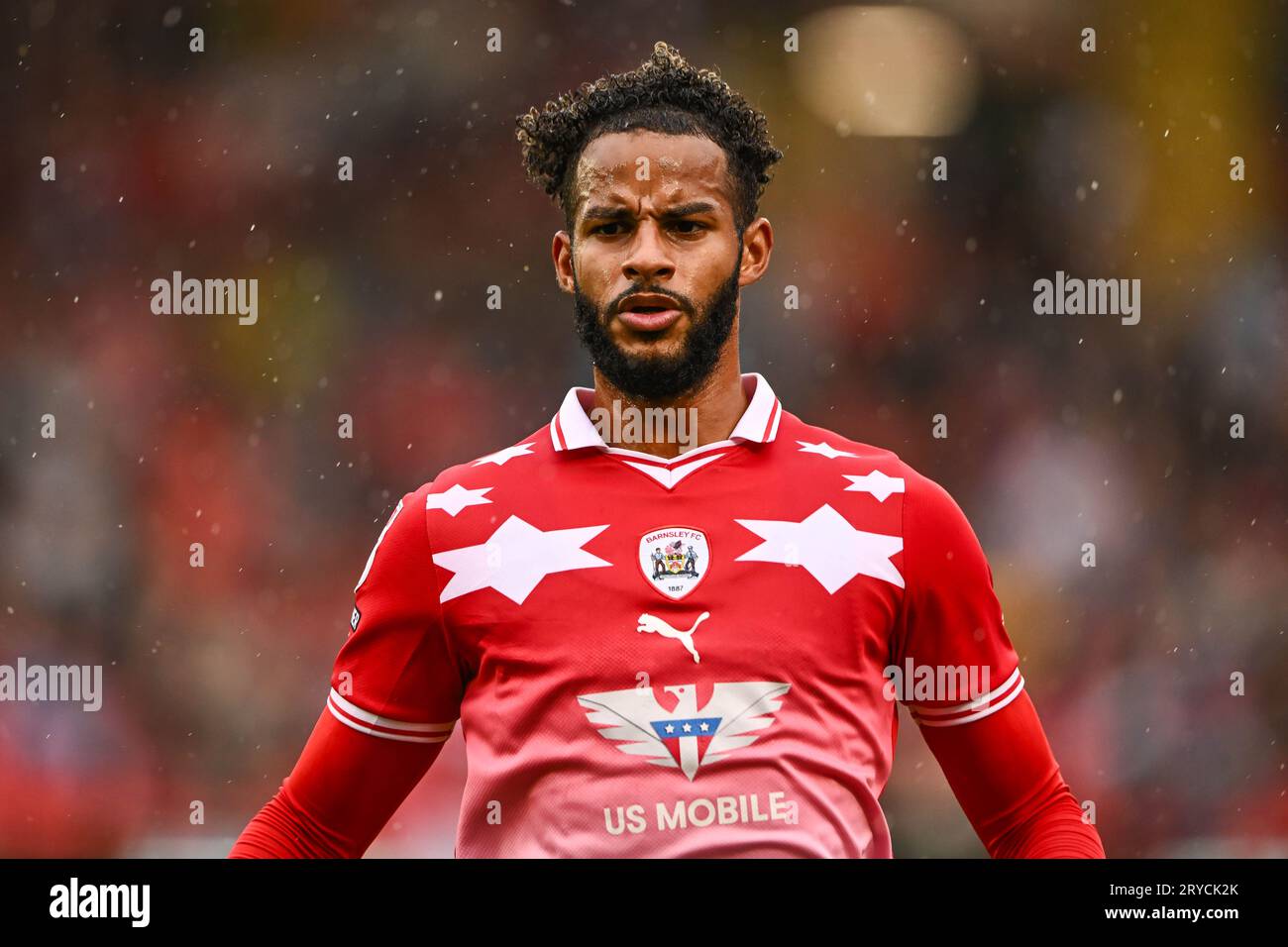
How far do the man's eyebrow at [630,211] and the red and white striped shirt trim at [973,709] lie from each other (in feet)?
3.40

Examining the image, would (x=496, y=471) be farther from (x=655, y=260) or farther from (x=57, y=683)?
(x=57, y=683)

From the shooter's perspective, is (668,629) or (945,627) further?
(945,627)

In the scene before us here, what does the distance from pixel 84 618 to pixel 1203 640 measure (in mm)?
4829

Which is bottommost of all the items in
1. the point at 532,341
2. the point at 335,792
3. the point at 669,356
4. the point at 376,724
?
the point at 335,792

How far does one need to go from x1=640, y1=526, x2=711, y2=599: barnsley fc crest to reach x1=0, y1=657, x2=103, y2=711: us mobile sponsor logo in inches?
165

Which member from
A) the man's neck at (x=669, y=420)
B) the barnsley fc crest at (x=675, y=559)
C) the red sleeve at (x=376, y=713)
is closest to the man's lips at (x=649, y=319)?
the man's neck at (x=669, y=420)

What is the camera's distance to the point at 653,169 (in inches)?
111

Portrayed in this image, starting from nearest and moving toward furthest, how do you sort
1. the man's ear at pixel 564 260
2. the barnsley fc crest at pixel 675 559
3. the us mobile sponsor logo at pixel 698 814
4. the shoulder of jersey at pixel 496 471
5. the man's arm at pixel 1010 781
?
the us mobile sponsor logo at pixel 698 814, the barnsley fc crest at pixel 675 559, the man's arm at pixel 1010 781, the shoulder of jersey at pixel 496 471, the man's ear at pixel 564 260

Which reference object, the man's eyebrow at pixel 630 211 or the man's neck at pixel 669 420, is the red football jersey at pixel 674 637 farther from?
the man's eyebrow at pixel 630 211

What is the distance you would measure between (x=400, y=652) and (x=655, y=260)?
894mm

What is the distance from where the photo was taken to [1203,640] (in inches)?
250

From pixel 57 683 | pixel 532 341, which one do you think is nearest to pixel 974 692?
pixel 532 341

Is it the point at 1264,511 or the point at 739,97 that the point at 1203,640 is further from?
the point at 739,97

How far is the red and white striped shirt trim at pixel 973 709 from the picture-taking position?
282 centimetres
